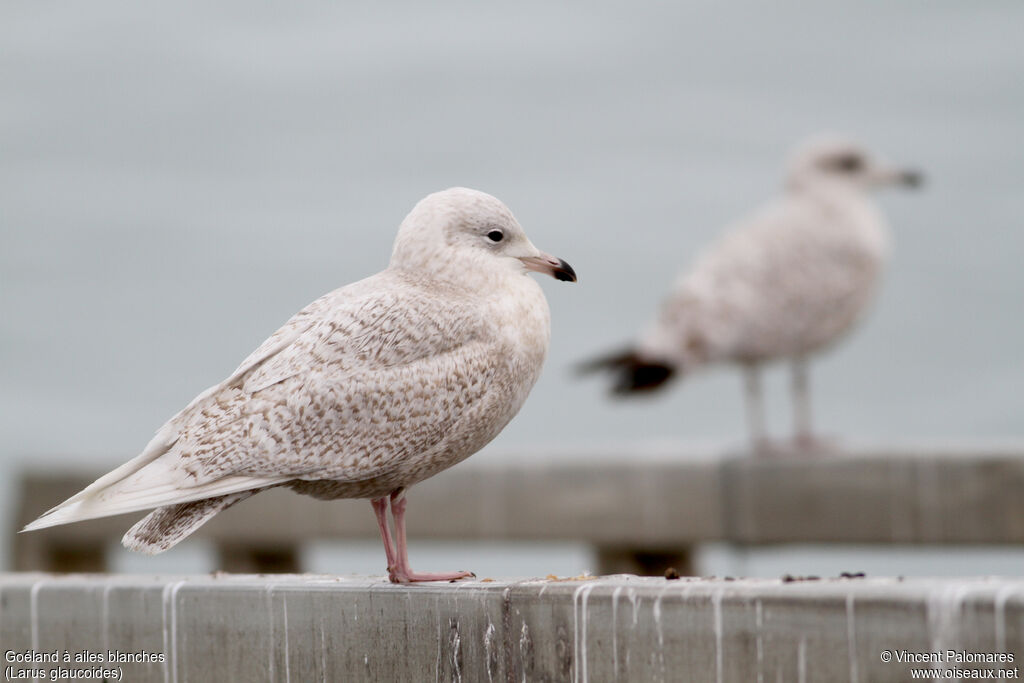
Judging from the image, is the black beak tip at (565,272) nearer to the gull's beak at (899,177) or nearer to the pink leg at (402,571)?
the pink leg at (402,571)

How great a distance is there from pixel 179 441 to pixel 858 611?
81.2 inches

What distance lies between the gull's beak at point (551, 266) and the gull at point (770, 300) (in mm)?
8227

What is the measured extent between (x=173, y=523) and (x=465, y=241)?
1201 millimetres

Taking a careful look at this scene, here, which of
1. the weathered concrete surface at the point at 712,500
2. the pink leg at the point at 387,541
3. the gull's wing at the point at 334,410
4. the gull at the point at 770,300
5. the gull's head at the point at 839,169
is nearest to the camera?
the gull's wing at the point at 334,410

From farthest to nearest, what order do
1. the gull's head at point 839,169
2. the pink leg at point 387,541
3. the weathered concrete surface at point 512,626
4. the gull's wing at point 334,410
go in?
the gull's head at point 839,169, the pink leg at point 387,541, the gull's wing at point 334,410, the weathered concrete surface at point 512,626

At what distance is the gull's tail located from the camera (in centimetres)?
1387

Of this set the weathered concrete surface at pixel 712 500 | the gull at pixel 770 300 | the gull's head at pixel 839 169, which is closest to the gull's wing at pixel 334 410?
the weathered concrete surface at pixel 712 500

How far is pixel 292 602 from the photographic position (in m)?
5.06

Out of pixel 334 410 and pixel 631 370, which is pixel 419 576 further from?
pixel 631 370

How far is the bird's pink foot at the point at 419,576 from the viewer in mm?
4969

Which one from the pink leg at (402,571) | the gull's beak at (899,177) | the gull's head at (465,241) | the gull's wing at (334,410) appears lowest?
the pink leg at (402,571)

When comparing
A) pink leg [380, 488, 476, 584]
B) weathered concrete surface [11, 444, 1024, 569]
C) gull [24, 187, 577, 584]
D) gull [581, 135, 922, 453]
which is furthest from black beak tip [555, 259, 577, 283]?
gull [581, 135, 922, 453]

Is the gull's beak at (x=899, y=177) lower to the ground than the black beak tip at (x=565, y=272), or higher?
higher

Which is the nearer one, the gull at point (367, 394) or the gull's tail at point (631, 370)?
the gull at point (367, 394)
